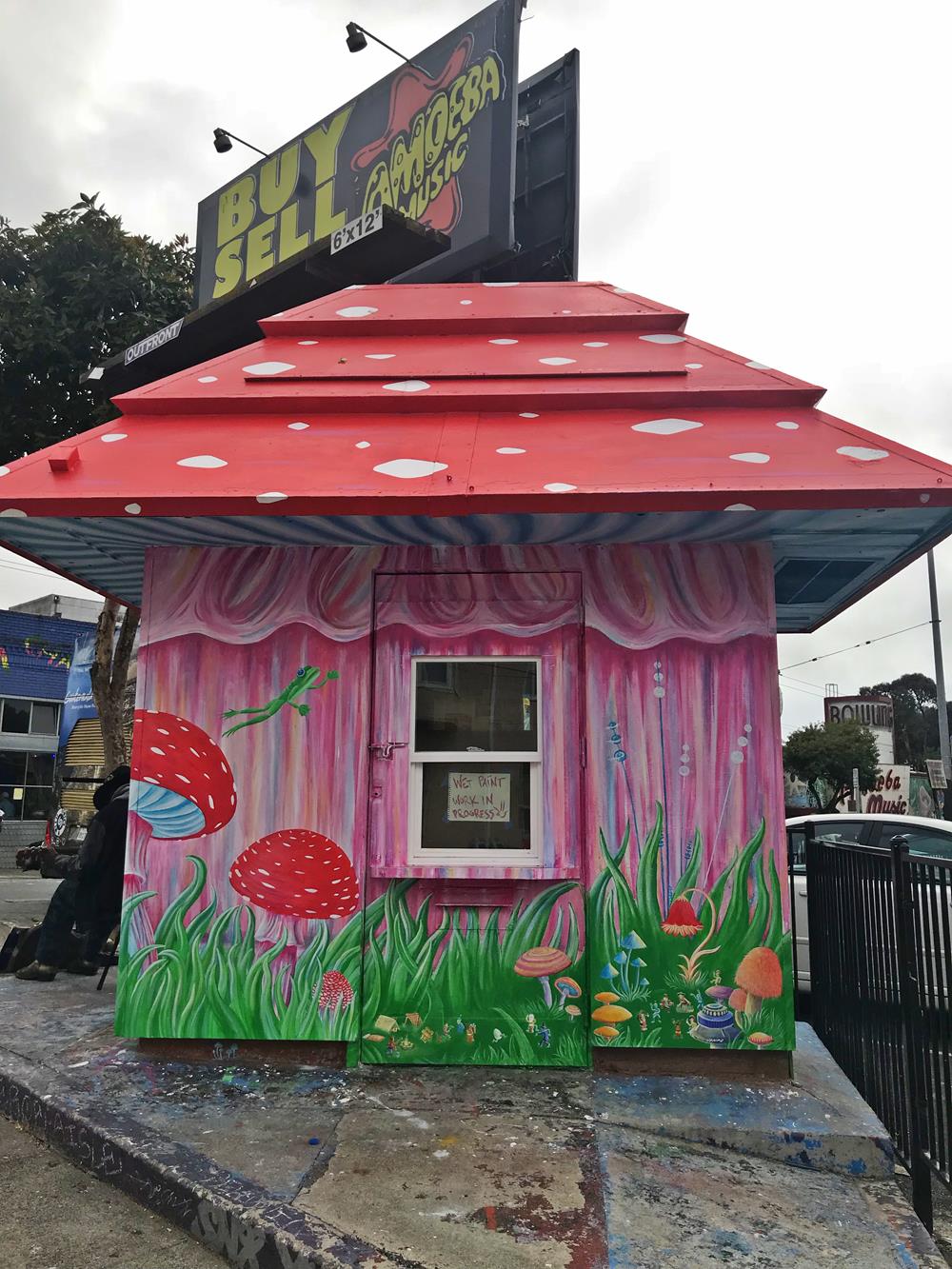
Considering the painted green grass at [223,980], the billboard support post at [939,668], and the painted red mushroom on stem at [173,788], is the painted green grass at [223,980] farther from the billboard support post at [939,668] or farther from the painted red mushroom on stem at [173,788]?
the billboard support post at [939,668]

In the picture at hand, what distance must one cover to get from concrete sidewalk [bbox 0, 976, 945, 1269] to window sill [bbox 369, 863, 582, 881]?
1.00m

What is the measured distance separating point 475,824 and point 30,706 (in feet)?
74.9

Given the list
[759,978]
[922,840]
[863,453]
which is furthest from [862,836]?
[863,453]

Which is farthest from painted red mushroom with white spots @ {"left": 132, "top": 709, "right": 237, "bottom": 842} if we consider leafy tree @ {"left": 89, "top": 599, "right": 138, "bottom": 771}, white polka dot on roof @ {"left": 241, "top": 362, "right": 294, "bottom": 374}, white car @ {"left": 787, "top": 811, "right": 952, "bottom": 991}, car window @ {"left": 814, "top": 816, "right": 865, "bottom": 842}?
leafy tree @ {"left": 89, "top": 599, "right": 138, "bottom": 771}

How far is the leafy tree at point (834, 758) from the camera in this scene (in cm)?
4200

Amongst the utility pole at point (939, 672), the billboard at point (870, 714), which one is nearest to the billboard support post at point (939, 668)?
the utility pole at point (939, 672)

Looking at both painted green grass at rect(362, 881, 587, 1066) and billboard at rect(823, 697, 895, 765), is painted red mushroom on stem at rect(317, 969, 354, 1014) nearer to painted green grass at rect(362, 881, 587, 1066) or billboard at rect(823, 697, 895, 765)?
painted green grass at rect(362, 881, 587, 1066)

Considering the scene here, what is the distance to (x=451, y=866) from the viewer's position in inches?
184

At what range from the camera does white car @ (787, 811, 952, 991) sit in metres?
6.87

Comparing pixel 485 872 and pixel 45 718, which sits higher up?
pixel 45 718

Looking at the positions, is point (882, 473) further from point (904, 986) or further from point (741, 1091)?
point (741, 1091)

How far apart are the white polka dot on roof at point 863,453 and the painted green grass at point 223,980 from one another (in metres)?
3.34

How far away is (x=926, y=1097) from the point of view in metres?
3.61

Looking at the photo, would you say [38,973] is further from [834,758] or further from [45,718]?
[834,758]
